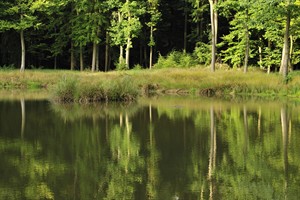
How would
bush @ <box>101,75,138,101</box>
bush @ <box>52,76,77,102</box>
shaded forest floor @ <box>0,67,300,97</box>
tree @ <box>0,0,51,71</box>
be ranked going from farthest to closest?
tree @ <box>0,0,51,71</box> < shaded forest floor @ <box>0,67,300,97</box> < bush @ <box>101,75,138,101</box> < bush @ <box>52,76,77,102</box>

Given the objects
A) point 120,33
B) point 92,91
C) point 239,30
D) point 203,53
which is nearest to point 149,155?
point 92,91

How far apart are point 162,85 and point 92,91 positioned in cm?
955

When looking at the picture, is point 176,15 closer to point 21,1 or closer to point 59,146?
point 21,1

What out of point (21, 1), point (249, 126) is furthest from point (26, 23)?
point (249, 126)

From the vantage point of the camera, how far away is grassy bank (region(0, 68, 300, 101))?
2488 centimetres

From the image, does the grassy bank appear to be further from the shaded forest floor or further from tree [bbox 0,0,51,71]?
tree [bbox 0,0,51,71]

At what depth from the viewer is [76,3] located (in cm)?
5006

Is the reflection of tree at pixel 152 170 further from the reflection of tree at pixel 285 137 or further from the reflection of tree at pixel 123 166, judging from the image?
the reflection of tree at pixel 285 137

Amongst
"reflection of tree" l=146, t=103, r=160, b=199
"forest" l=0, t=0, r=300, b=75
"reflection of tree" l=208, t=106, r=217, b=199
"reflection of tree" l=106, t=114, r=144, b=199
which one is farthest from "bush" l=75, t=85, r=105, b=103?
"forest" l=0, t=0, r=300, b=75

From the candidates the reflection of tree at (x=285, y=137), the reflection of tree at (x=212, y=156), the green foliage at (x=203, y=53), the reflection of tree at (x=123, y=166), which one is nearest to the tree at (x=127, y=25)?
the green foliage at (x=203, y=53)

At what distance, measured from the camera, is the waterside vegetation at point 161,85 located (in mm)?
24875

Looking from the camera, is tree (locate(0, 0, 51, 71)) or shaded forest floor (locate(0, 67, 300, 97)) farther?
tree (locate(0, 0, 51, 71))

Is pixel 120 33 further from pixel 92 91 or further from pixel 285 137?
pixel 285 137

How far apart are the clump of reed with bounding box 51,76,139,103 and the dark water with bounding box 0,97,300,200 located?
4.44 m
